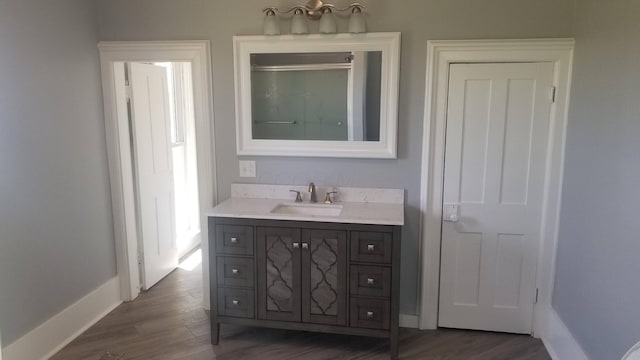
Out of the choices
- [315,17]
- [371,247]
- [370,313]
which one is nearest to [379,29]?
[315,17]

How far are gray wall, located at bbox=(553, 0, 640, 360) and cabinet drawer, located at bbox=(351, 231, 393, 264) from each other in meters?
1.07

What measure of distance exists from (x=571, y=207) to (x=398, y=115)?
3.86 ft

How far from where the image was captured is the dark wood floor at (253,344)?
292 cm

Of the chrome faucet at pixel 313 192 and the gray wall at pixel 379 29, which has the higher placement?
the gray wall at pixel 379 29

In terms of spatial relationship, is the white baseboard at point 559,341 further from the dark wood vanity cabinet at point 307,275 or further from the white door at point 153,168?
the white door at point 153,168

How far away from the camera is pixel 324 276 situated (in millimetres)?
2822

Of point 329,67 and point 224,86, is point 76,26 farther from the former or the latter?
point 329,67

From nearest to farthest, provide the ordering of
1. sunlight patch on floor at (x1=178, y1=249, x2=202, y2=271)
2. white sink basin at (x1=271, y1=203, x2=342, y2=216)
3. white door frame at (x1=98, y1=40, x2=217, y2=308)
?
1. white sink basin at (x1=271, y1=203, x2=342, y2=216)
2. white door frame at (x1=98, y1=40, x2=217, y2=308)
3. sunlight patch on floor at (x1=178, y1=249, x2=202, y2=271)

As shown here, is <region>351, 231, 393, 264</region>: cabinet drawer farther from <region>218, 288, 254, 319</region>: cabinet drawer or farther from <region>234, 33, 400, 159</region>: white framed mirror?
<region>218, 288, 254, 319</region>: cabinet drawer

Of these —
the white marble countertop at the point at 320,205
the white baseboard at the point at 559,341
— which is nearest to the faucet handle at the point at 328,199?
the white marble countertop at the point at 320,205

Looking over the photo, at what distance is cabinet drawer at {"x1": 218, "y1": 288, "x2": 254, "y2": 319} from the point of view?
2.94 meters

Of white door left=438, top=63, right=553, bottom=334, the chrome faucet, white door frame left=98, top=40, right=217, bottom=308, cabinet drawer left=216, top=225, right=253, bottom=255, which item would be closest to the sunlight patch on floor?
white door frame left=98, top=40, right=217, bottom=308

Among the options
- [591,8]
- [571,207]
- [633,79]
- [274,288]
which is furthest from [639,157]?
[274,288]

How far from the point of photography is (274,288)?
2.89 metres
